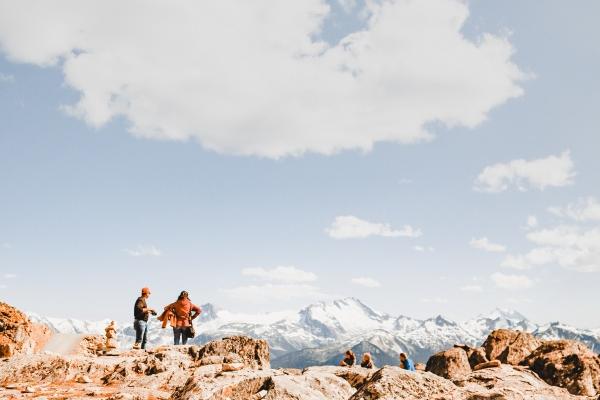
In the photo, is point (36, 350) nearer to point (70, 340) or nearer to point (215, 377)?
point (70, 340)

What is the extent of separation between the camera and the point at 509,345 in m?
35.6

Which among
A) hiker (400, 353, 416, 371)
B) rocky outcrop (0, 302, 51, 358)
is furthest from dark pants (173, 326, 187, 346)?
hiker (400, 353, 416, 371)

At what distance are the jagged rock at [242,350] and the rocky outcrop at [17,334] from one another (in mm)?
7652

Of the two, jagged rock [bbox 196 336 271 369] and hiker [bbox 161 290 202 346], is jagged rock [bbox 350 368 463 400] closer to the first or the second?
jagged rock [bbox 196 336 271 369]

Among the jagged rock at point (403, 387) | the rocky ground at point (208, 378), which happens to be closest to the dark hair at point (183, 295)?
the rocky ground at point (208, 378)

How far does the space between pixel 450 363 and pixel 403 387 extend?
29474mm

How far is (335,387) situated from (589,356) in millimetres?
23913

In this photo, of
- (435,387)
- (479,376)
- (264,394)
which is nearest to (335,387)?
(264,394)

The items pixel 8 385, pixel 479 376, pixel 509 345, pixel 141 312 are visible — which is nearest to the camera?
pixel 8 385

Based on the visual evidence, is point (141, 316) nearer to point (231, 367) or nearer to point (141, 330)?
point (141, 330)

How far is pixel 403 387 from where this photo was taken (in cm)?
681

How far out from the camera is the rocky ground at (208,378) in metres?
7.04

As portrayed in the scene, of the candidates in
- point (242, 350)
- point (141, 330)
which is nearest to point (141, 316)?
point (141, 330)

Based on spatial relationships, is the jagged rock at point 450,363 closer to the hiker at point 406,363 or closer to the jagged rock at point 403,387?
the hiker at point 406,363
